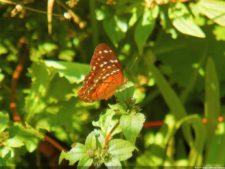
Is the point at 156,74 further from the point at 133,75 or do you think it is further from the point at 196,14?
the point at 196,14

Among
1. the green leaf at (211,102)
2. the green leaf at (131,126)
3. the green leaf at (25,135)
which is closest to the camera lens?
the green leaf at (131,126)

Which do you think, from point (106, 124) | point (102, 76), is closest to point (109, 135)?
point (106, 124)

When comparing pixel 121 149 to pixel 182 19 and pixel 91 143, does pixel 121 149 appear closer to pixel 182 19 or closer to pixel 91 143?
pixel 91 143

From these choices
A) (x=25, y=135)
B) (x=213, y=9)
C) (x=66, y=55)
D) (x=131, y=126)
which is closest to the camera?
(x=131, y=126)

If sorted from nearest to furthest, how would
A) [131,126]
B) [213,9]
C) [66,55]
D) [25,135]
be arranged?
[131,126], [25,135], [213,9], [66,55]

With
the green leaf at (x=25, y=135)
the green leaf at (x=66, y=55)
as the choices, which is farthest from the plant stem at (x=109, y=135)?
the green leaf at (x=66, y=55)

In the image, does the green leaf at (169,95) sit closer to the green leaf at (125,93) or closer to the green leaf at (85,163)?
the green leaf at (125,93)
